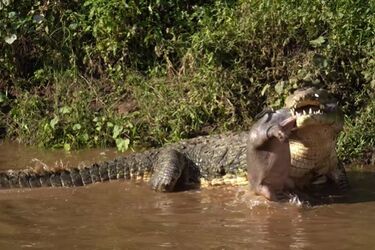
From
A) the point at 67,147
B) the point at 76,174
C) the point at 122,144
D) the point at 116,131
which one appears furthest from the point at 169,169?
the point at 67,147

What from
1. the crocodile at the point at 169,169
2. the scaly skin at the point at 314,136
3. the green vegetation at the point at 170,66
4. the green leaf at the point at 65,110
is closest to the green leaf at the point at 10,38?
the green vegetation at the point at 170,66

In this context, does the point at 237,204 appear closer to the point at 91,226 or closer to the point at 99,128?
the point at 91,226

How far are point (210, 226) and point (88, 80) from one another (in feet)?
A: 14.6

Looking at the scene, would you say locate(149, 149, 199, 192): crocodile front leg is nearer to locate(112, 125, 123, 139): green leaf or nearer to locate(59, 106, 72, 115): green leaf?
locate(112, 125, 123, 139): green leaf

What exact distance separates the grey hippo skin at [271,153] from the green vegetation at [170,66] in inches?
61.0

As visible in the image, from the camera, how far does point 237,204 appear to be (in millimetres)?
6559

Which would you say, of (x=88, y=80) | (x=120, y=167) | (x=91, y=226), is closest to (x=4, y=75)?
(x=88, y=80)

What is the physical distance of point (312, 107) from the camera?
6238 mm

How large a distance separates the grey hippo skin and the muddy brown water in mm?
159

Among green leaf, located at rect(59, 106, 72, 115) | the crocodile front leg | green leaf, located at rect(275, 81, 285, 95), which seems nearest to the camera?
the crocodile front leg

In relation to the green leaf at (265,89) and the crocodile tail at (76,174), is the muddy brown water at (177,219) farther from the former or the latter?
the green leaf at (265,89)

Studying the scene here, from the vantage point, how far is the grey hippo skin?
6.30 m

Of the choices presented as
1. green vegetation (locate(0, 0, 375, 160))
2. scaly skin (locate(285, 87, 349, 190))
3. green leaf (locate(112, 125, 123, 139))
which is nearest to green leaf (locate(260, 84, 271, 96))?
green vegetation (locate(0, 0, 375, 160))

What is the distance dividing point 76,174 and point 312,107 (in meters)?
2.53
